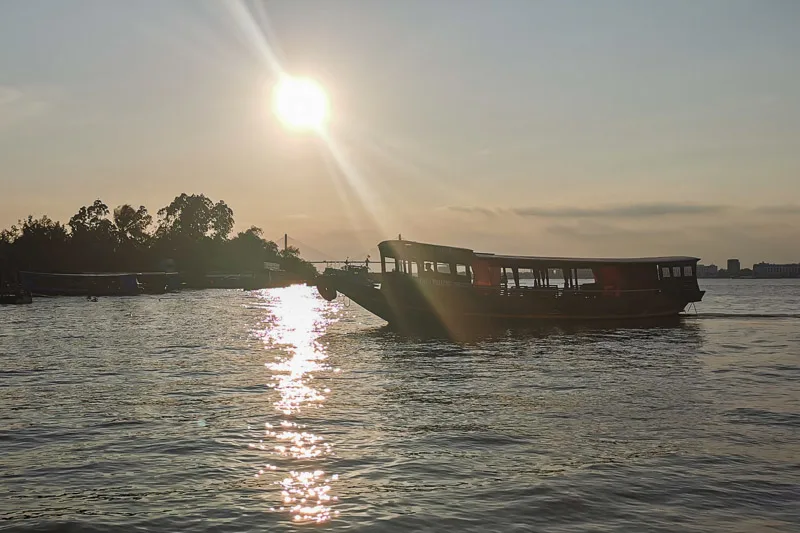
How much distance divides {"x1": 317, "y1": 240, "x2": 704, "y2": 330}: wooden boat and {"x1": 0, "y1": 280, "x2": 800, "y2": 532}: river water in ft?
56.5

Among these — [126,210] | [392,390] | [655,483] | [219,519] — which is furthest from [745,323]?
[126,210]

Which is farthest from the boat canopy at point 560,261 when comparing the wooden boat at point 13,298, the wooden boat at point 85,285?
the wooden boat at point 85,285

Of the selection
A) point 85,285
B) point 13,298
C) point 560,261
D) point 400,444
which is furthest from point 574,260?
point 85,285

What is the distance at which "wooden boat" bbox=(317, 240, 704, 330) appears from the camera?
1900 inches

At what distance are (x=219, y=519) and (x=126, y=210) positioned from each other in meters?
203

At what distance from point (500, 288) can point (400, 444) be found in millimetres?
36341

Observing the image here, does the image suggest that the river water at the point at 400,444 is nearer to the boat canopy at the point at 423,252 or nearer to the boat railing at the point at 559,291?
the boat canopy at the point at 423,252

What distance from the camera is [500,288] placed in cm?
5003

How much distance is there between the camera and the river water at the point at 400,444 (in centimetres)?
1017

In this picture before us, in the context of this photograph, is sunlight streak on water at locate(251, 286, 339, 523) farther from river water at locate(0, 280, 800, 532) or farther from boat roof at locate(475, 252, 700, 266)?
boat roof at locate(475, 252, 700, 266)

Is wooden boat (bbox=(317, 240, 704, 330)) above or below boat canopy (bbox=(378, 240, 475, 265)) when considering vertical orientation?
below

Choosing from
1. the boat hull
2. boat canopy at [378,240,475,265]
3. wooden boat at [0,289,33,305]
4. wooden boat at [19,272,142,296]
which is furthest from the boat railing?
wooden boat at [19,272,142,296]

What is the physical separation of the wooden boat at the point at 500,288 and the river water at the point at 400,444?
17.2 m

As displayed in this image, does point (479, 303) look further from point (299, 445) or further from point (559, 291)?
point (299, 445)
